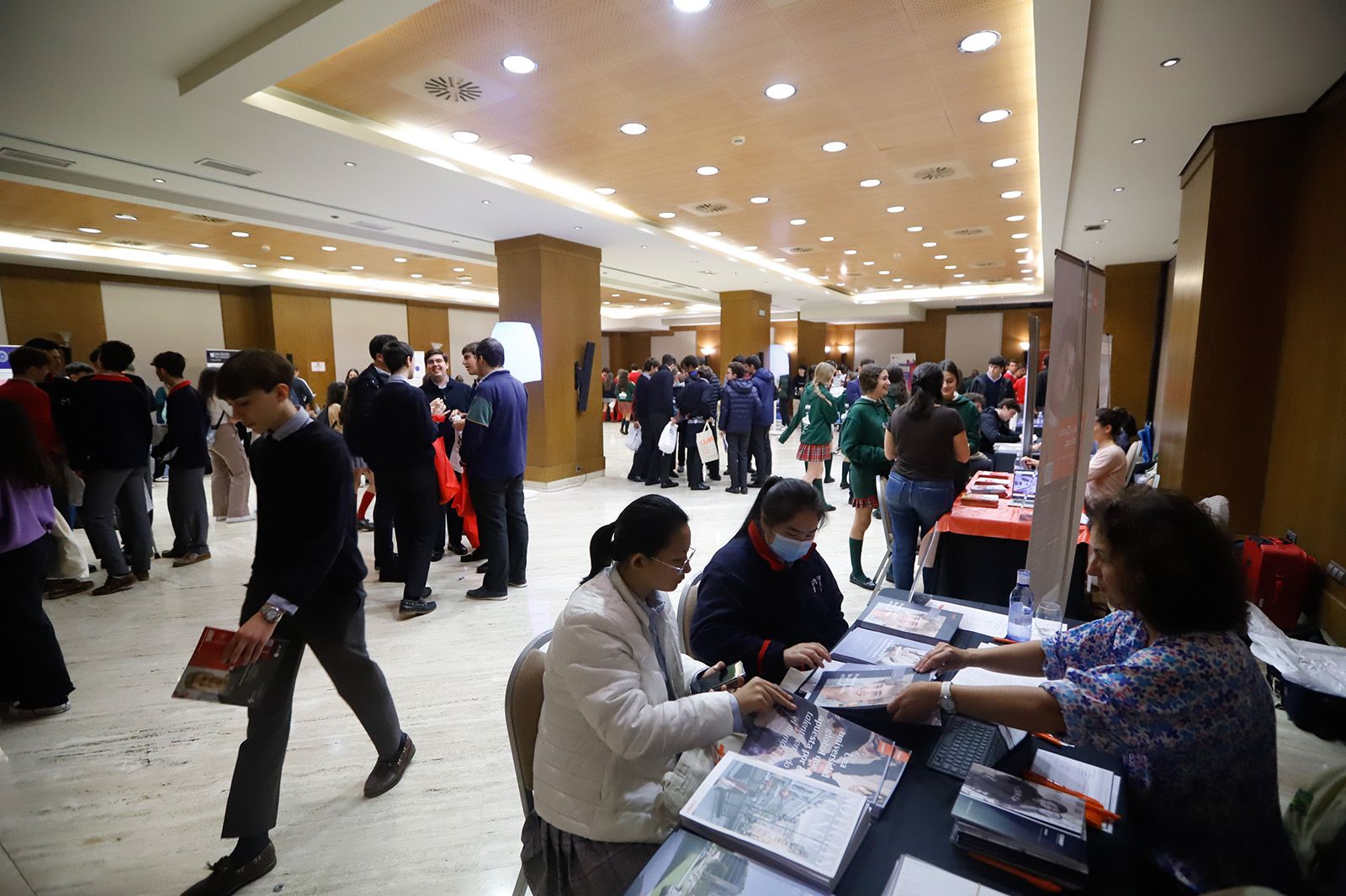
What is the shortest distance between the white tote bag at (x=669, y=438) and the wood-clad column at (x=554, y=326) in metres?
1.36

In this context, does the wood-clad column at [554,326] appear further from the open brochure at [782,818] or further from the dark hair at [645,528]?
the open brochure at [782,818]

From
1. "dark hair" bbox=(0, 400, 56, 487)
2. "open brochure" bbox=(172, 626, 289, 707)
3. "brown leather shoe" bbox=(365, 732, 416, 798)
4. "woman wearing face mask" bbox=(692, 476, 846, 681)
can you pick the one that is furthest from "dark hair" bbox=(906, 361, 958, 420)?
"dark hair" bbox=(0, 400, 56, 487)

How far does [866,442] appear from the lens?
449cm

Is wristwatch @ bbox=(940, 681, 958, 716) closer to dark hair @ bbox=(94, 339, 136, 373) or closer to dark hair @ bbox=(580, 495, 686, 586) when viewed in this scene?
dark hair @ bbox=(580, 495, 686, 586)

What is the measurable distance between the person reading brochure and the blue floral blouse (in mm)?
1962

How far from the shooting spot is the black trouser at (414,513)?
3.84 metres

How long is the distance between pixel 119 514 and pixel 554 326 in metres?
4.66

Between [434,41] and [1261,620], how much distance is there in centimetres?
532

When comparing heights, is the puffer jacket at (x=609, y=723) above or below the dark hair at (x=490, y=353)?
below

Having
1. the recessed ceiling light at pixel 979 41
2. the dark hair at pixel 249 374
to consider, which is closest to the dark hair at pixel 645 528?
the dark hair at pixel 249 374

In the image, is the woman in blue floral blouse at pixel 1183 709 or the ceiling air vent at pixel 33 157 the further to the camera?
the ceiling air vent at pixel 33 157

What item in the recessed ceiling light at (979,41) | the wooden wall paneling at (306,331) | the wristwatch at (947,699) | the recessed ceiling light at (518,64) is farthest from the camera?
the wooden wall paneling at (306,331)

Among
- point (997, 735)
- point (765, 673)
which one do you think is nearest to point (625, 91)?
point (765, 673)

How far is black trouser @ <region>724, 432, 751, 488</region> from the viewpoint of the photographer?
7570 millimetres
